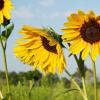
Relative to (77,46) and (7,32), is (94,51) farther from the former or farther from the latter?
(7,32)

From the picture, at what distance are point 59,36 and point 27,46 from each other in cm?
16

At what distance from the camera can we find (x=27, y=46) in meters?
1.32

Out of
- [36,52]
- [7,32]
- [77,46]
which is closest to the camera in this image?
[77,46]

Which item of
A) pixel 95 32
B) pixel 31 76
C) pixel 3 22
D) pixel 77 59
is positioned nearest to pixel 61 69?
pixel 77 59

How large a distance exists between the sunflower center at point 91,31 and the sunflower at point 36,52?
110 millimetres

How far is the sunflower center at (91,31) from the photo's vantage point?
45.9 inches

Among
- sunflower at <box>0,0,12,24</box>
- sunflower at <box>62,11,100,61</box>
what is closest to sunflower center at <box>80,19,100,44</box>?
sunflower at <box>62,11,100,61</box>

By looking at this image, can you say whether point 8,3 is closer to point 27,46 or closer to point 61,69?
point 27,46

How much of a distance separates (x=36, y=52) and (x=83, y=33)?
202mm

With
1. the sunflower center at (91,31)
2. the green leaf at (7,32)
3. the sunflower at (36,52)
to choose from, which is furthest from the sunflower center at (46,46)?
the green leaf at (7,32)

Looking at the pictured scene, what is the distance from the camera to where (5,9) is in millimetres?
1902

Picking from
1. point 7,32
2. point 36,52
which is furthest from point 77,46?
point 7,32

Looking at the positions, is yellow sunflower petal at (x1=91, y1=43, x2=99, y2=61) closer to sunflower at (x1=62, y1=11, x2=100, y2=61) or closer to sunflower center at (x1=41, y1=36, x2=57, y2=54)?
sunflower at (x1=62, y1=11, x2=100, y2=61)

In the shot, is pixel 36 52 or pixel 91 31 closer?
pixel 91 31
